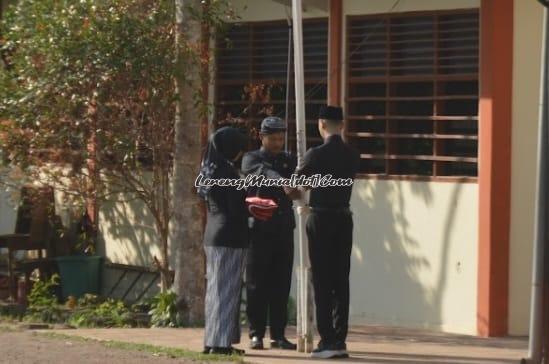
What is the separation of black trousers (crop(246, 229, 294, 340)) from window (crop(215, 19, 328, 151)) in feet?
9.12

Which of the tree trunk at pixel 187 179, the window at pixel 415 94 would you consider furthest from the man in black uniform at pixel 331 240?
the window at pixel 415 94

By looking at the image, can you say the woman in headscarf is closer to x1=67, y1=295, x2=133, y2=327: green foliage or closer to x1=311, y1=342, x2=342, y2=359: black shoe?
x1=311, y1=342, x2=342, y2=359: black shoe

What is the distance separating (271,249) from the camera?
30.9ft

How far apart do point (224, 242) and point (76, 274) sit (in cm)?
537

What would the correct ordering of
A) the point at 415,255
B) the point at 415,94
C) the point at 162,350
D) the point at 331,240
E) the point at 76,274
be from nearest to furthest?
1. the point at 331,240
2. the point at 162,350
3. the point at 415,255
4. the point at 415,94
5. the point at 76,274

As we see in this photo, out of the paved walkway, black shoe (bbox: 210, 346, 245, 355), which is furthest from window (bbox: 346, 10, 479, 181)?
black shoe (bbox: 210, 346, 245, 355)

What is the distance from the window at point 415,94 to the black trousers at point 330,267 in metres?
2.56

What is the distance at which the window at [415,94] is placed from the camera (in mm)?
11234

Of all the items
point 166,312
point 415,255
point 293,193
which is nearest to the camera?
point 293,193

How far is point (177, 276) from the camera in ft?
36.3

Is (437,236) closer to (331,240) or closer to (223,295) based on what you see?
(331,240)

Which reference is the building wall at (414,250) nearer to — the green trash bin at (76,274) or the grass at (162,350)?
the grass at (162,350)

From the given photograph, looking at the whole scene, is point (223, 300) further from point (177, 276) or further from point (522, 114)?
point (522, 114)

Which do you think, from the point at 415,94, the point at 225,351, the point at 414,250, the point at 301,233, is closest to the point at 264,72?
the point at 415,94
